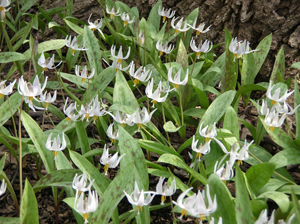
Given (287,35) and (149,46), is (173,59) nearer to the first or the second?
(149,46)

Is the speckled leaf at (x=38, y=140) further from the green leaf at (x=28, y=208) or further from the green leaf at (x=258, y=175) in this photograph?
the green leaf at (x=258, y=175)

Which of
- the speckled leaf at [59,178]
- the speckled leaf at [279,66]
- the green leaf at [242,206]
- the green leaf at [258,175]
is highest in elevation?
the speckled leaf at [279,66]

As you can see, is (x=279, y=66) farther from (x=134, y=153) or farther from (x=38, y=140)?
(x=38, y=140)

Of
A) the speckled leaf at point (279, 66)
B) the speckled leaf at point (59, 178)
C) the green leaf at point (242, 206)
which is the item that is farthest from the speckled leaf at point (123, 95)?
the speckled leaf at point (279, 66)

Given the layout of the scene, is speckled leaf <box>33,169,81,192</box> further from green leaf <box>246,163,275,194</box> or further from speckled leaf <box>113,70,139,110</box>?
green leaf <box>246,163,275,194</box>

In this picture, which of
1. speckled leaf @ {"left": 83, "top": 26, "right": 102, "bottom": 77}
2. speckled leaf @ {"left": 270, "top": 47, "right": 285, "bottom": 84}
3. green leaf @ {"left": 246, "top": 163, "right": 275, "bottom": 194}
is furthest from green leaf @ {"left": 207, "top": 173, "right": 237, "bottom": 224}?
speckled leaf @ {"left": 83, "top": 26, "right": 102, "bottom": 77}

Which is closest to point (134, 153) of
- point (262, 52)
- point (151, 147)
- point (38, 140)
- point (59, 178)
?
point (151, 147)

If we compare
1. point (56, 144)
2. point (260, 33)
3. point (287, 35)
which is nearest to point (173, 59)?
point (260, 33)
